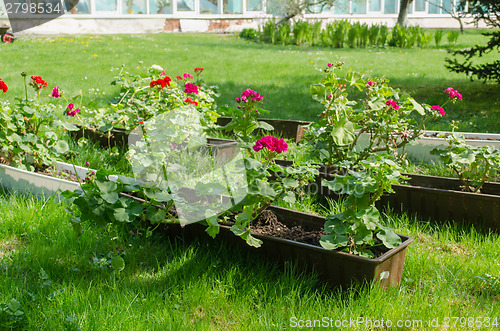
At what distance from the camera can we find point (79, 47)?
1117 centimetres

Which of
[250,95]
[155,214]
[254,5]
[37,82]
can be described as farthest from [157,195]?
[254,5]

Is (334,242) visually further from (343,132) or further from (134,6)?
(134,6)

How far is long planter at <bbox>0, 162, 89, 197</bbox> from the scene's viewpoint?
293cm

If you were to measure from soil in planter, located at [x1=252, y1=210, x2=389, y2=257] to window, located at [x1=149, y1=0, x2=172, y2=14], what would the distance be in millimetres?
18508

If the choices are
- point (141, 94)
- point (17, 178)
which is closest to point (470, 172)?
point (141, 94)

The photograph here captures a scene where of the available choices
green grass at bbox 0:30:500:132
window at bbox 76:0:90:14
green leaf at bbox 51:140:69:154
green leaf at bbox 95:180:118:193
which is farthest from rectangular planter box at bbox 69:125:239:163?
window at bbox 76:0:90:14

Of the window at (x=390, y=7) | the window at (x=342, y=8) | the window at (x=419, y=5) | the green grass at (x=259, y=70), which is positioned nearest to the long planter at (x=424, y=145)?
the green grass at (x=259, y=70)

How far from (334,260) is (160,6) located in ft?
62.9

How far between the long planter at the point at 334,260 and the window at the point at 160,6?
18696 mm

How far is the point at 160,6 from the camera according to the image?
63.7 feet

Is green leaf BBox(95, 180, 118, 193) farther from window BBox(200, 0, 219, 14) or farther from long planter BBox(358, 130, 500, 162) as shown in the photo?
window BBox(200, 0, 219, 14)

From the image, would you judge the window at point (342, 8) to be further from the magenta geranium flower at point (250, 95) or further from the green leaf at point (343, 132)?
the magenta geranium flower at point (250, 95)

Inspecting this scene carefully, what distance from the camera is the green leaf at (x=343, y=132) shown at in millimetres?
2557

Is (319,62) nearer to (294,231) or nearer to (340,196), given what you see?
(340,196)
